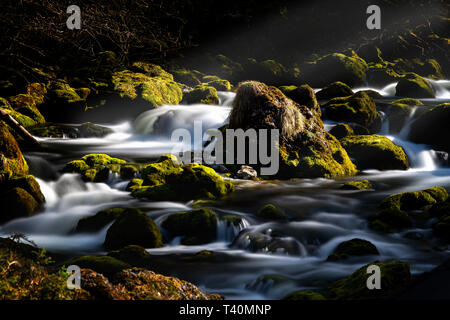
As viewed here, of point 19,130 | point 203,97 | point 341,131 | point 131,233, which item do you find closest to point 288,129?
point 341,131

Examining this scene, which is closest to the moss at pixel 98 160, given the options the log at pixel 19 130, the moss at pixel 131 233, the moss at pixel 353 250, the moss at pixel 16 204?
the moss at pixel 16 204

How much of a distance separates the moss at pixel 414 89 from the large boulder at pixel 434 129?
7.45m

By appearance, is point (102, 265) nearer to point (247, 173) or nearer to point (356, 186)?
point (247, 173)

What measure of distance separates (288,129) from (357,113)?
5533 mm

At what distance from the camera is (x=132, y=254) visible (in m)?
5.05

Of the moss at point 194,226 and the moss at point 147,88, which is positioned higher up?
the moss at point 147,88

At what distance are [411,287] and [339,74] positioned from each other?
2441 centimetres

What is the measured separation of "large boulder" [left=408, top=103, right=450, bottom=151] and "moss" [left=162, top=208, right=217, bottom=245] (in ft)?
31.9

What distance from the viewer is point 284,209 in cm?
734

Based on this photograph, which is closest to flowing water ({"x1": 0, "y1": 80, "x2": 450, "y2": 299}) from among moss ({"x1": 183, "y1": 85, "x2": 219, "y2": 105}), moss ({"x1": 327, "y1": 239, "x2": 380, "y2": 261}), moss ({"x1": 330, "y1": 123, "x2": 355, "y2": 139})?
moss ({"x1": 327, "y1": 239, "x2": 380, "y2": 261})

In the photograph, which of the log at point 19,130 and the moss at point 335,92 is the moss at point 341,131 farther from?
the log at point 19,130

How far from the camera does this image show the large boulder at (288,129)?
983 cm

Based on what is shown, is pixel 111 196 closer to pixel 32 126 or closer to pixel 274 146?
pixel 274 146

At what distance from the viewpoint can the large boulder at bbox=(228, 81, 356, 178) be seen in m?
9.83
